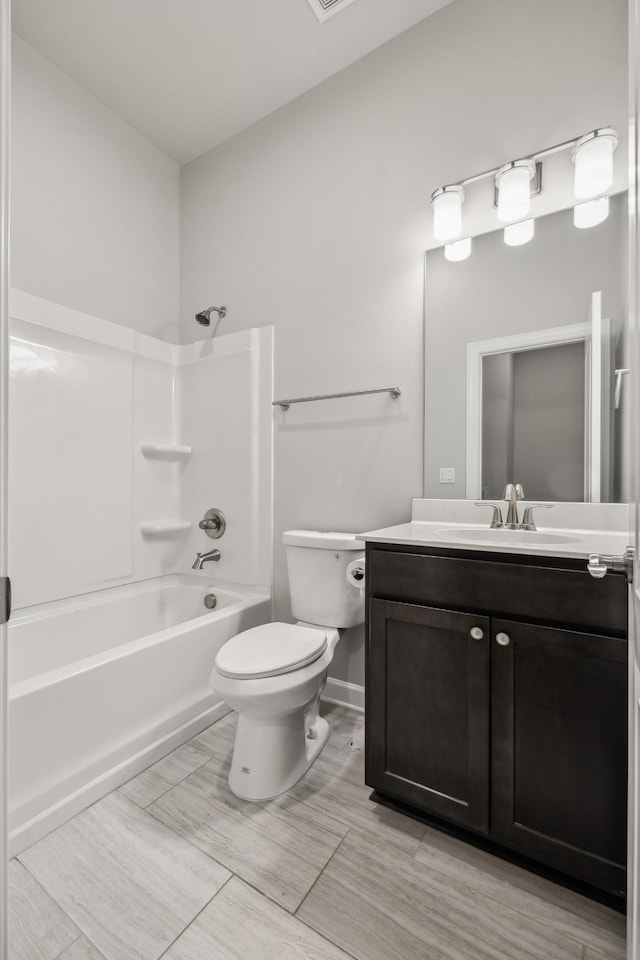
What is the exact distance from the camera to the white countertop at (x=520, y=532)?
116 centimetres

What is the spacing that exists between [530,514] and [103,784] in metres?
1.67

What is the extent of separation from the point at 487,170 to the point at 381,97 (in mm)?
665

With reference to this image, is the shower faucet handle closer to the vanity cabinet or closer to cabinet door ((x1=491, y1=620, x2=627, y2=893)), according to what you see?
the vanity cabinet

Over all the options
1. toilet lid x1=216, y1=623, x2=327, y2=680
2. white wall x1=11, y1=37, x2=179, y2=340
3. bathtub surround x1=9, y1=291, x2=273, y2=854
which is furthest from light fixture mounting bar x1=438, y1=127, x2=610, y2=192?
toilet lid x1=216, y1=623, x2=327, y2=680

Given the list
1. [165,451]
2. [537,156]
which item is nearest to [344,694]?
[165,451]

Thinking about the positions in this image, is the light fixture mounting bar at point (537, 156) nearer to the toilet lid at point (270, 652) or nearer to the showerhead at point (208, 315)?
the showerhead at point (208, 315)

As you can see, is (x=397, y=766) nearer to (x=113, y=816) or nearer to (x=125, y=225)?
(x=113, y=816)

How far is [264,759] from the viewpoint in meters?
1.47

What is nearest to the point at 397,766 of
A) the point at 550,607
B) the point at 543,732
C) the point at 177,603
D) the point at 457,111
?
the point at 543,732

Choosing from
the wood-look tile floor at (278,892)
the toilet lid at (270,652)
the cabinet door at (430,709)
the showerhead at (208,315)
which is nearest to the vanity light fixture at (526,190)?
the showerhead at (208,315)

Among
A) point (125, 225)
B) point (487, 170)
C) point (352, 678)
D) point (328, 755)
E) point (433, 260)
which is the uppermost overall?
point (125, 225)

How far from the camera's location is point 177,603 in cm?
249

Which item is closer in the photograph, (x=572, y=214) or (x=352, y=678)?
(x=572, y=214)

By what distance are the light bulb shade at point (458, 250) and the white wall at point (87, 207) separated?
64.6 inches
